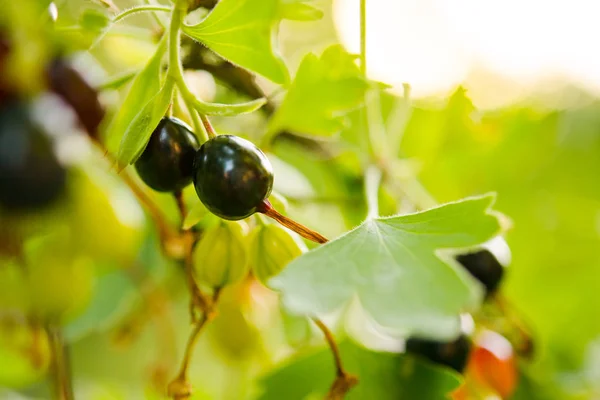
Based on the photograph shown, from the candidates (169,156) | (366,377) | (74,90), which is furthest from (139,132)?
(366,377)

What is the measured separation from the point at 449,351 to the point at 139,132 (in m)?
0.24

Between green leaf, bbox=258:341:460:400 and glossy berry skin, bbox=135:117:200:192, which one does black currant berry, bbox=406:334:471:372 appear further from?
glossy berry skin, bbox=135:117:200:192

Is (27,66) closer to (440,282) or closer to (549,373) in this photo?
(440,282)

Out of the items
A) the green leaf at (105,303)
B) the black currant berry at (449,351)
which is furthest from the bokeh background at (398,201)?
the black currant berry at (449,351)

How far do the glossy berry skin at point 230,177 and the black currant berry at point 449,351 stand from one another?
7.5 inches

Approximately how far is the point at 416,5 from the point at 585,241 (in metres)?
0.65

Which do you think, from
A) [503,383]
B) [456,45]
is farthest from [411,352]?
[456,45]

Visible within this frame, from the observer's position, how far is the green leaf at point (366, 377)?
36 centimetres

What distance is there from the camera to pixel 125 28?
0.35 m

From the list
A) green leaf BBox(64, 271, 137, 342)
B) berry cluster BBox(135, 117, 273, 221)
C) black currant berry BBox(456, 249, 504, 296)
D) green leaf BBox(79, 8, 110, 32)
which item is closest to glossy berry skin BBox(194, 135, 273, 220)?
berry cluster BBox(135, 117, 273, 221)

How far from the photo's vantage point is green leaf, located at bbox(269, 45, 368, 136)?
0.33 metres

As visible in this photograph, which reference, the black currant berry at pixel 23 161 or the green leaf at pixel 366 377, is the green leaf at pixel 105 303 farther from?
the black currant berry at pixel 23 161

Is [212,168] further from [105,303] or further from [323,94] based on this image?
[105,303]

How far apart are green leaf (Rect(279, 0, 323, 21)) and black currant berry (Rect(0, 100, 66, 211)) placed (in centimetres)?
12
